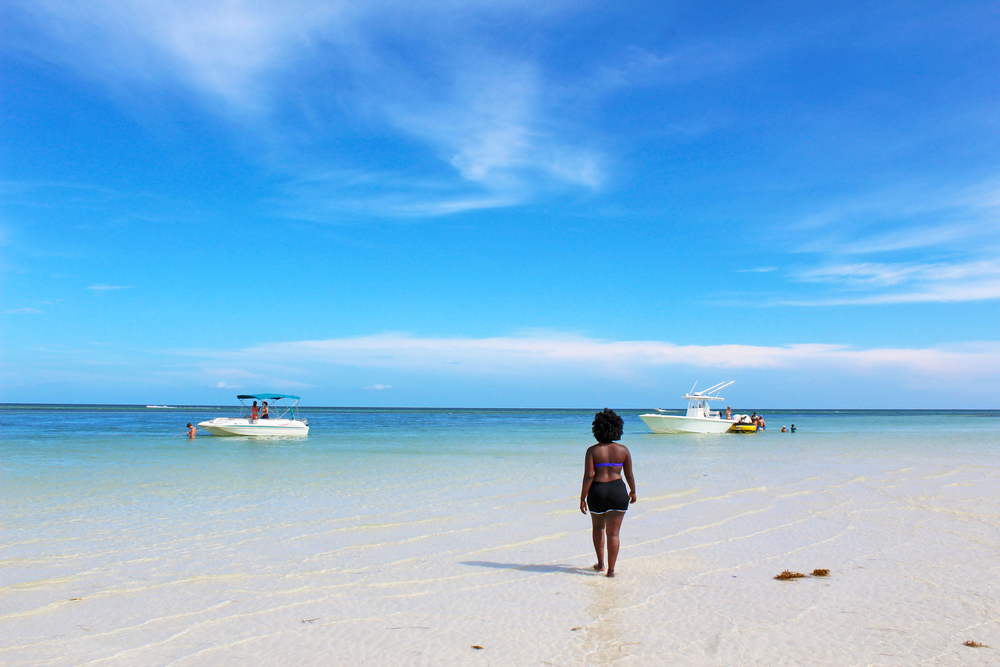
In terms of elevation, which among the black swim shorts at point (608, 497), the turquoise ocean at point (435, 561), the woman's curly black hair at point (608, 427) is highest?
the woman's curly black hair at point (608, 427)

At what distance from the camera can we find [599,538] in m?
7.05

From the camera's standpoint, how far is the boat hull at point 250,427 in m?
35.5

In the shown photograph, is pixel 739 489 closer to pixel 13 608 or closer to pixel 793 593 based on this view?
pixel 793 593

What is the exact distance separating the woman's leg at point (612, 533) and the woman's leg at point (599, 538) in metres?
0.07

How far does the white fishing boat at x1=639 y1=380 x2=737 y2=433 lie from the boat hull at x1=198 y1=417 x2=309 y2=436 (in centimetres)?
2239

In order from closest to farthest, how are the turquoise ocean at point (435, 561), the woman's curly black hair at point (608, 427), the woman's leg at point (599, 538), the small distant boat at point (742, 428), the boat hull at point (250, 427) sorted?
the turquoise ocean at point (435, 561) → the woman's curly black hair at point (608, 427) → the woman's leg at point (599, 538) → the boat hull at point (250, 427) → the small distant boat at point (742, 428)

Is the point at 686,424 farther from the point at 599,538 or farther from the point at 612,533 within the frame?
the point at 612,533

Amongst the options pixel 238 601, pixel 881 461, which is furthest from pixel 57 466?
pixel 881 461

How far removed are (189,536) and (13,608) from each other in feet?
10.4

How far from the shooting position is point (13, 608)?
20.1ft

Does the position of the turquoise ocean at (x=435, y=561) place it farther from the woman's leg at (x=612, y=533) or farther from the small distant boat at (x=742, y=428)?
the small distant boat at (x=742, y=428)

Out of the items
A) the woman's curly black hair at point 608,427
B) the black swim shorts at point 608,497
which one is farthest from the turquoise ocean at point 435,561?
the woman's curly black hair at point 608,427

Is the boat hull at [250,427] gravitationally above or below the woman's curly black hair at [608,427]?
below

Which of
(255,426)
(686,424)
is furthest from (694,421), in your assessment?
(255,426)
